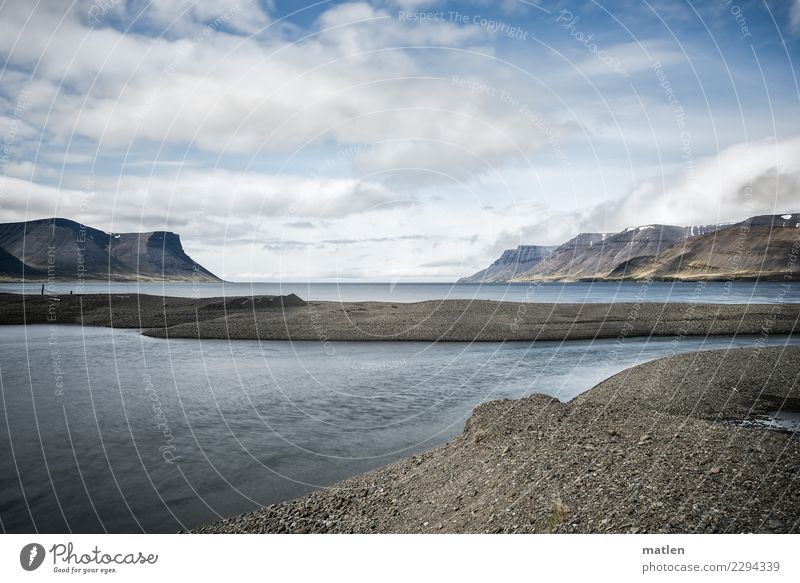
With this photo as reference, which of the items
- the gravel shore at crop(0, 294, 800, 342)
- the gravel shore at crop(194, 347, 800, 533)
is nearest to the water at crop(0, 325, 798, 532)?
the gravel shore at crop(194, 347, 800, 533)

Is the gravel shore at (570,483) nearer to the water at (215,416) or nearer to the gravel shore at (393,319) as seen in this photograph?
the water at (215,416)

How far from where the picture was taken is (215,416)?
54.3ft

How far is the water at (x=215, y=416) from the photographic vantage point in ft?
33.3

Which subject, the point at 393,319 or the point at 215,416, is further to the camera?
the point at 393,319

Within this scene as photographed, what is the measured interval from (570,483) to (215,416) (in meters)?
13.5

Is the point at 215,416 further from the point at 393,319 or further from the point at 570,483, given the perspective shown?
the point at 393,319

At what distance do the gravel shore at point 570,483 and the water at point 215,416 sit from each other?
2.13 metres

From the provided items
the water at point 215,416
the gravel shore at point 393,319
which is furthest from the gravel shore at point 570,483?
the gravel shore at point 393,319

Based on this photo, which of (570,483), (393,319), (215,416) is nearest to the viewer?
(570,483)

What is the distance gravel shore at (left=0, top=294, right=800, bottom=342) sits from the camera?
4034cm

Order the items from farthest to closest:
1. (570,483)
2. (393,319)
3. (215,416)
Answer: (393,319)
(215,416)
(570,483)

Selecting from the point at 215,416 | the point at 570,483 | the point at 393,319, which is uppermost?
the point at 393,319

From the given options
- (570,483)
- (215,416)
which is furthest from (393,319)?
(570,483)

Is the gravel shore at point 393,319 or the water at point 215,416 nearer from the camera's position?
the water at point 215,416
